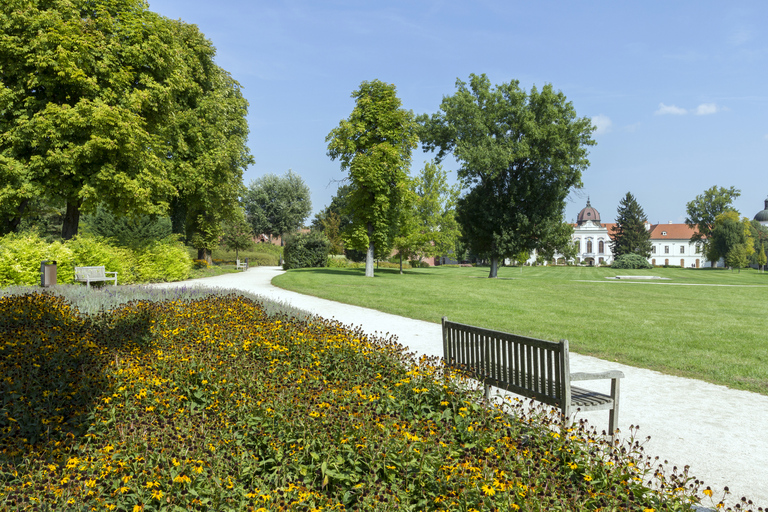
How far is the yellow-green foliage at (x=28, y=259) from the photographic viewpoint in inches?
540

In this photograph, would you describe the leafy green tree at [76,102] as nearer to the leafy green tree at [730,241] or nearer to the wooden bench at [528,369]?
the wooden bench at [528,369]

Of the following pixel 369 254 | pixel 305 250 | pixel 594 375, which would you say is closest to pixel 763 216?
pixel 305 250

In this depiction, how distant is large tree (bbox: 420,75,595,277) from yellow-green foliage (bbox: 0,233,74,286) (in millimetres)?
21377

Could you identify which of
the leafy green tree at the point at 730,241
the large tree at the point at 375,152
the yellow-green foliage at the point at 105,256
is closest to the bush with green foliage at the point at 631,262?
the leafy green tree at the point at 730,241

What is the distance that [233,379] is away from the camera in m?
4.59

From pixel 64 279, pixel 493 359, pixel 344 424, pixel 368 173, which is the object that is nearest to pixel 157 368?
pixel 344 424

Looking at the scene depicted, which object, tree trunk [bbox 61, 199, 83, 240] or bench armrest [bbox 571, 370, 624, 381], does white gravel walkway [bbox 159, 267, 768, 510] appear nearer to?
bench armrest [bbox 571, 370, 624, 381]

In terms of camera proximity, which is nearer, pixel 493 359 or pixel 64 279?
pixel 493 359

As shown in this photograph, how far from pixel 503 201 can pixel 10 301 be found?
27628mm

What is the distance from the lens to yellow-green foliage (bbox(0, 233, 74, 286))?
13711mm

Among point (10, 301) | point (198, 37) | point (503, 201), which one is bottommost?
point (10, 301)

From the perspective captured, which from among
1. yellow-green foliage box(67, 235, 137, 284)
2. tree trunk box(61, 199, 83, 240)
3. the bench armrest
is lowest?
the bench armrest

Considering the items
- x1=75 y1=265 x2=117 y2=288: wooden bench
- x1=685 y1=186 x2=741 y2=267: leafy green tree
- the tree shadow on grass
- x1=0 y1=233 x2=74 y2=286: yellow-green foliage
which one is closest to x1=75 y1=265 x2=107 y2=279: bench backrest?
x1=75 y1=265 x2=117 y2=288: wooden bench

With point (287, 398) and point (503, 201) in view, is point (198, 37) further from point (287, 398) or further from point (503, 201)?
point (287, 398)
